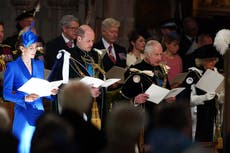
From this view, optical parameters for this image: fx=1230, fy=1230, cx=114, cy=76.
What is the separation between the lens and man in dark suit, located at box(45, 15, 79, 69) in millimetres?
15883

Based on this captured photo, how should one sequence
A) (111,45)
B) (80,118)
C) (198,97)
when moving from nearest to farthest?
1. (80,118)
2. (198,97)
3. (111,45)

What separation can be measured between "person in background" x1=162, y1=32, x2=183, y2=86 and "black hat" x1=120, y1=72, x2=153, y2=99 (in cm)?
111

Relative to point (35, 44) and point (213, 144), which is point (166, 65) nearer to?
point (213, 144)

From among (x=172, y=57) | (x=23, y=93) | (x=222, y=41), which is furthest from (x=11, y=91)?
(x=222, y=41)

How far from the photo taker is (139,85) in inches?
618

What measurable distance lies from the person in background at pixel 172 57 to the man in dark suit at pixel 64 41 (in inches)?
55.7

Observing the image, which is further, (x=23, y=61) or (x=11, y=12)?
(x=11, y=12)

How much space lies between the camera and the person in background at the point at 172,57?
16922 mm

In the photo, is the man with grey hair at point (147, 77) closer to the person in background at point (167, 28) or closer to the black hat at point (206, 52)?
the black hat at point (206, 52)

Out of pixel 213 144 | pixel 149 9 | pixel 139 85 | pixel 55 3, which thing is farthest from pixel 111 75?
pixel 149 9

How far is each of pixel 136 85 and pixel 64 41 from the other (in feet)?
4.00

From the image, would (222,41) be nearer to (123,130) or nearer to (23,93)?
(23,93)

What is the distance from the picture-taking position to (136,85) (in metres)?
15.7

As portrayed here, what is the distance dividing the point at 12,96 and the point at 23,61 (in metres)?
0.48
